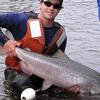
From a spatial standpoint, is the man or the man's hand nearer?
the man's hand

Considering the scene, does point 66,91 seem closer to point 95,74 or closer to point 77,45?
point 95,74

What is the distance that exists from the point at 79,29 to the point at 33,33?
479 cm

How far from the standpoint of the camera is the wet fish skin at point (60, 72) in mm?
6395

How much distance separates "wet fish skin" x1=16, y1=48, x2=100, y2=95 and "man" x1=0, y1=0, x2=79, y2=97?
0.43 feet

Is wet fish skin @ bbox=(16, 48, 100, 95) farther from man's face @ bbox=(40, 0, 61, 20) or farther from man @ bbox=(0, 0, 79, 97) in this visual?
man's face @ bbox=(40, 0, 61, 20)

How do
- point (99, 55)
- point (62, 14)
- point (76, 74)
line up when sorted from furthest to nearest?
point (62, 14), point (99, 55), point (76, 74)

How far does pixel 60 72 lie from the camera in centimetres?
643

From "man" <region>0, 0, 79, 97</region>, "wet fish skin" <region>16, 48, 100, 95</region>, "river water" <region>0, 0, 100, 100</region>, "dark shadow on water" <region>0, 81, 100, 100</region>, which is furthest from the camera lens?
"river water" <region>0, 0, 100, 100</region>

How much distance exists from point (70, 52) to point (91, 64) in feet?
3.03

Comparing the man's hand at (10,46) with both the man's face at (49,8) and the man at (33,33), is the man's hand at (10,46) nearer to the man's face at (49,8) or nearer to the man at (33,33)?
the man at (33,33)

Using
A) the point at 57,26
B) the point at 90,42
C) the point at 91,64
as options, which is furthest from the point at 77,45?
the point at 57,26

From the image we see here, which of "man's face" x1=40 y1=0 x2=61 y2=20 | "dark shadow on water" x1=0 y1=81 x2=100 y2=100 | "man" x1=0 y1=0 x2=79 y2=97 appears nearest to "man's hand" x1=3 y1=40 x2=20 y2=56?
"man" x1=0 y1=0 x2=79 y2=97

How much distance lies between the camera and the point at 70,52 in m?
9.23

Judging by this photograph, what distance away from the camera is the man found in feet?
21.4
